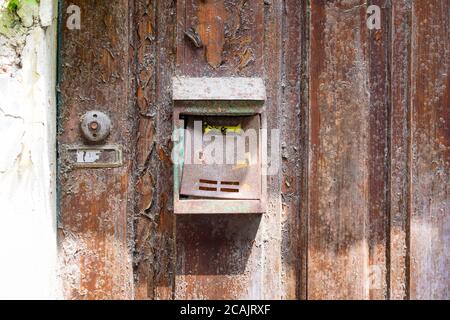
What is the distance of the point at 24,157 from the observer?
108 cm

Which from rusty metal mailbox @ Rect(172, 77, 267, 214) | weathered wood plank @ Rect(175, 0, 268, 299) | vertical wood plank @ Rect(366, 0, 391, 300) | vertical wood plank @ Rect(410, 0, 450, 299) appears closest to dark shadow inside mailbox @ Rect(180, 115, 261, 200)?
rusty metal mailbox @ Rect(172, 77, 267, 214)

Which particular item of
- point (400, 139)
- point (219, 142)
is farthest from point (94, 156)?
point (400, 139)

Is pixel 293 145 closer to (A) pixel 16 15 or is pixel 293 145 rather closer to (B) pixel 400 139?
(B) pixel 400 139

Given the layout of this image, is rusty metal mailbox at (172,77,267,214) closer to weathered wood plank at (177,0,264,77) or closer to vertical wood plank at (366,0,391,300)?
weathered wood plank at (177,0,264,77)

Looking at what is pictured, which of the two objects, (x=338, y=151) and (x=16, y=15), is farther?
(x=338, y=151)

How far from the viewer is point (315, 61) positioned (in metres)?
1.23

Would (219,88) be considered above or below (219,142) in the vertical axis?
above

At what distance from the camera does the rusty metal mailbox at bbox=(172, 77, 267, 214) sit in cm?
113

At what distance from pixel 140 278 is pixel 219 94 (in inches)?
18.8

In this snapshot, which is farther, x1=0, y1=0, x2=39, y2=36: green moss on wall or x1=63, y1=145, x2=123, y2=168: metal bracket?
x1=63, y1=145, x2=123, y2=168: metal bracket

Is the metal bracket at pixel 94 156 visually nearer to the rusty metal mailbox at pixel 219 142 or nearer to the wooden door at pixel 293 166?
the wooden door at pixel 293 166

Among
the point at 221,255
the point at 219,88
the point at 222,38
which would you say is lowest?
the point at 221,255

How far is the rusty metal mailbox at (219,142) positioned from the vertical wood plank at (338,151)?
0.53ft

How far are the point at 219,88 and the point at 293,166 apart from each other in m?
0.26
